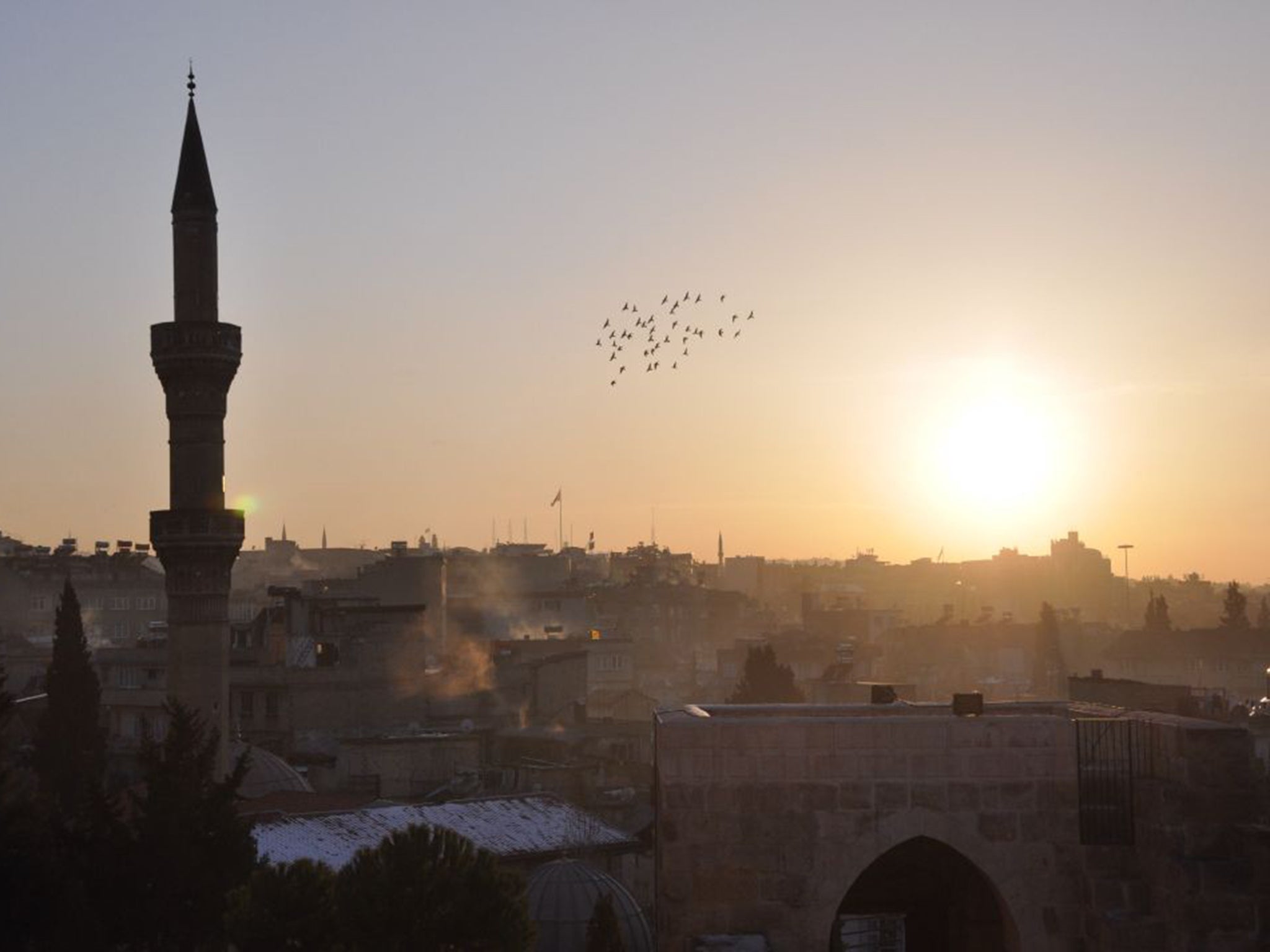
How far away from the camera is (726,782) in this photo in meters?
11.2

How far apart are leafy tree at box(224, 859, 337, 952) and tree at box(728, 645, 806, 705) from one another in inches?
1236

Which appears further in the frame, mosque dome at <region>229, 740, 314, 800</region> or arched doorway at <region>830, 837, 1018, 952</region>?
mosque dome at <region>229, 740, 314, 800</region>

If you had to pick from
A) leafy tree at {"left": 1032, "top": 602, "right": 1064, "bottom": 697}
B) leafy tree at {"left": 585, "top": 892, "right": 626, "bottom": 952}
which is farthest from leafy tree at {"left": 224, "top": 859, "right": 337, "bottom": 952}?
leafy tree at {"left": 1032, "top": 602, "right": 1064, "bottom": 697}

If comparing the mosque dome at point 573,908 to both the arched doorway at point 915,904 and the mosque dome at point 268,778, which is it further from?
the mosque dome at point 268,778

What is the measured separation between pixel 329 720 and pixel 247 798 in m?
16.8

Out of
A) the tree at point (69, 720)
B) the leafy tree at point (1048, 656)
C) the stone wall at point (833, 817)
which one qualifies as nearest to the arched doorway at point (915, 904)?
the stone wall at point (833, 817)

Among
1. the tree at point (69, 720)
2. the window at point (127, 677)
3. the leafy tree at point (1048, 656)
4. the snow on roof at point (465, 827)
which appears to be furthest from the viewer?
the leafy tree at point (1048, 656)

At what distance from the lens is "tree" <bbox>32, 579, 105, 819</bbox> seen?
143 feet

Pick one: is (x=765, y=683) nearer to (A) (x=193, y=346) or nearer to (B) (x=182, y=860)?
(A) (x=193, y=346)

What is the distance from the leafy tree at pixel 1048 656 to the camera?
70.2 meters

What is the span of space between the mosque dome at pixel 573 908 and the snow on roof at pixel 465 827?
3666mm

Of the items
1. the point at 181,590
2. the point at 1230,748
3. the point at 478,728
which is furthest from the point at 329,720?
the point at 1230,748

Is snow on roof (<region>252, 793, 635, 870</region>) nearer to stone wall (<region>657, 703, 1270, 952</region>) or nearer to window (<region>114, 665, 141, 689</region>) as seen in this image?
stone wall (<region>657, 703, 1270, 952</region>)

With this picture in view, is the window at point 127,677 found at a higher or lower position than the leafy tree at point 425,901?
higher
